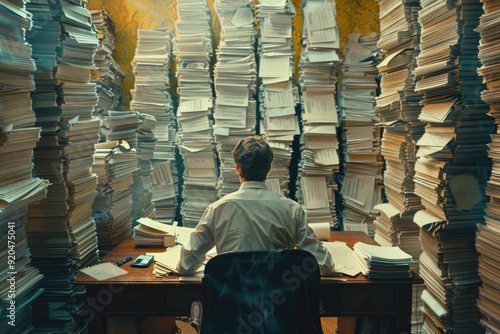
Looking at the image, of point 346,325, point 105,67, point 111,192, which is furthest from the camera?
point 105,67

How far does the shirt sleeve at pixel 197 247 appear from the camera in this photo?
1.90 metres

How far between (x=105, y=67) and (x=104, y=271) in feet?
9.57

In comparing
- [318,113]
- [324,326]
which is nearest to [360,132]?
[318,113]

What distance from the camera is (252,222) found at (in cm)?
182

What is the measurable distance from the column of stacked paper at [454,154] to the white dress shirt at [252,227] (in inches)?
29.3

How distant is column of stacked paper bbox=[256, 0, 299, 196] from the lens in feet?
14.2

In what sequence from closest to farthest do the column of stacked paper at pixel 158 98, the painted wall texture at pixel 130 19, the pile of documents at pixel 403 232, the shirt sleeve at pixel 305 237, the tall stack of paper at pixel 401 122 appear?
the shirt sleeve at pixel 305 237, the tall stack of paper at pixel 401 122, the pile of documents at pixel 403 232, the column of stacked paper at pixel 158 98, the painted wall texture at pixel 130 19

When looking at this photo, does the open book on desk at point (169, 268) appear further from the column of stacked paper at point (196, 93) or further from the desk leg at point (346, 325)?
the column of stacked paper at point (196, 93)

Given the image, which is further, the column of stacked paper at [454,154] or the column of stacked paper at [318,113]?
the column of stacked paper at [318,113]

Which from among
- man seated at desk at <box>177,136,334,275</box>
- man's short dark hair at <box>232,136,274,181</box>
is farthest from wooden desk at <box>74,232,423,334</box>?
man's short dark hair at <box>232,136,274,181</box>

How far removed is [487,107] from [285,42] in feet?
8.30

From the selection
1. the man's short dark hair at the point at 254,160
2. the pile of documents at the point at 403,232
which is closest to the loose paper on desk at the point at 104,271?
the man's short dark hair at the point at 254,160

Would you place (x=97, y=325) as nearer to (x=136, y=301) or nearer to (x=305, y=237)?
(x=136, y=301)

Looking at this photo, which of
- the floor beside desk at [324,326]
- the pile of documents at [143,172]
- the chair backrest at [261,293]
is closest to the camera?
the chair backrest at [261,293]
